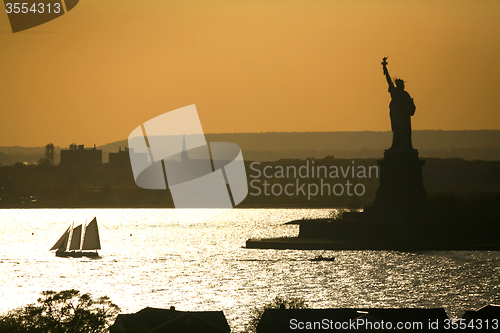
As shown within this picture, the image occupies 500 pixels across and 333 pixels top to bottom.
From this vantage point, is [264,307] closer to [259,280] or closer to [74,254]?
[259,280]

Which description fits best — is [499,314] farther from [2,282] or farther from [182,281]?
[2,282]

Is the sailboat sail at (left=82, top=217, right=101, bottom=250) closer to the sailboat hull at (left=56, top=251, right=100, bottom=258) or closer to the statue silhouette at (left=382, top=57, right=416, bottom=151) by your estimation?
the sailboat hull at (left=56, top=251, right=100, bottom=258)

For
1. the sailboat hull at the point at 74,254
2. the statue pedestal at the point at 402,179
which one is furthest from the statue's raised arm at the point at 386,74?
the sailboat hull at the point at 74,254

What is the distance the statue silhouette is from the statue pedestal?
77 centimetres

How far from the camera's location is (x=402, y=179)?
58.7 metres

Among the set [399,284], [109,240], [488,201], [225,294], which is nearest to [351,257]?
[399,284]

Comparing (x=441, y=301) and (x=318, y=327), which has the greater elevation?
(x=318, y=327)

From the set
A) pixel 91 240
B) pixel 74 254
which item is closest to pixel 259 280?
pixel 91 240

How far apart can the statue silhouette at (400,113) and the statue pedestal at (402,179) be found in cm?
77

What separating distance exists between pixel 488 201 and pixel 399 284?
4221 centimetres

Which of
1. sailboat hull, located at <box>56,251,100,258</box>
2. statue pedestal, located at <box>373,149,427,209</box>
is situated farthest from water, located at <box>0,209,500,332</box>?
statue pedestal, located at <box>373,149,427,209</box>

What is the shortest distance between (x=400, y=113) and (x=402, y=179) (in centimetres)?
560

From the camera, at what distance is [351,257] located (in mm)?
69000

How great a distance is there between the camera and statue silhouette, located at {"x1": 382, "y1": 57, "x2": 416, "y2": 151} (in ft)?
187
